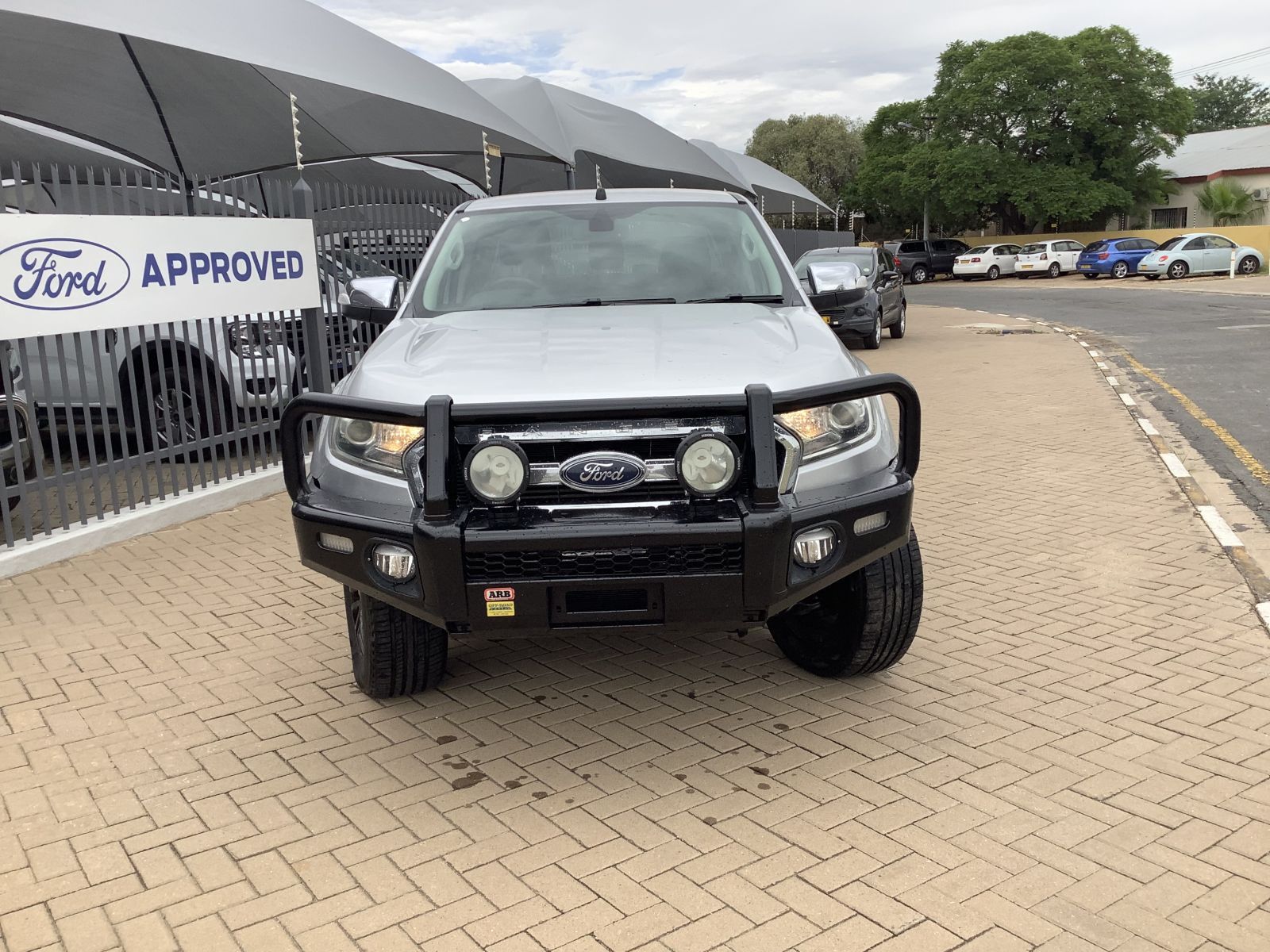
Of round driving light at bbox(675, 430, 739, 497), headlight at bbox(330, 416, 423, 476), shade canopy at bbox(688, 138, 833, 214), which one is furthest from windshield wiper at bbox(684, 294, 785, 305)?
shade canopy at bbox(688, 138, 833, 214)

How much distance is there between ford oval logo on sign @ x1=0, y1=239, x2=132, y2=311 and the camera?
227 inches

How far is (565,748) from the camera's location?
12.5ft

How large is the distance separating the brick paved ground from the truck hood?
1271 millimetres

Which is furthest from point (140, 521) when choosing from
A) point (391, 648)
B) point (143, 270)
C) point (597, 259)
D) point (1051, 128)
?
point (1051, 128)

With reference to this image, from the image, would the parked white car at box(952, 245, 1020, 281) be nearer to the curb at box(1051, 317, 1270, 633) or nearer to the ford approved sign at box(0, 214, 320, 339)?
the curb at box(1051, 317, 1270, 633)

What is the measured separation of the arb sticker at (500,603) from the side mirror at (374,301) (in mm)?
1877

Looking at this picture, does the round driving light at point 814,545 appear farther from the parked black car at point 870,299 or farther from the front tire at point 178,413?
the parked black car at point 870,299

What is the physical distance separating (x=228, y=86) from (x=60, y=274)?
27.8ft

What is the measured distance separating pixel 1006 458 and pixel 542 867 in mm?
6443

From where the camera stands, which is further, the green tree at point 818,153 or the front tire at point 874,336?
the green tree at point 818,153

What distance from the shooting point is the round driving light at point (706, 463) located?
3184 millimetres

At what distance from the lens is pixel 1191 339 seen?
17391 millimetres

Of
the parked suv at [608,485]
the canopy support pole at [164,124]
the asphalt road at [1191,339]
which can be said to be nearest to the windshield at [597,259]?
the parked suv at [608,485]

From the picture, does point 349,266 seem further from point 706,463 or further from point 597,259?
point 706,463
